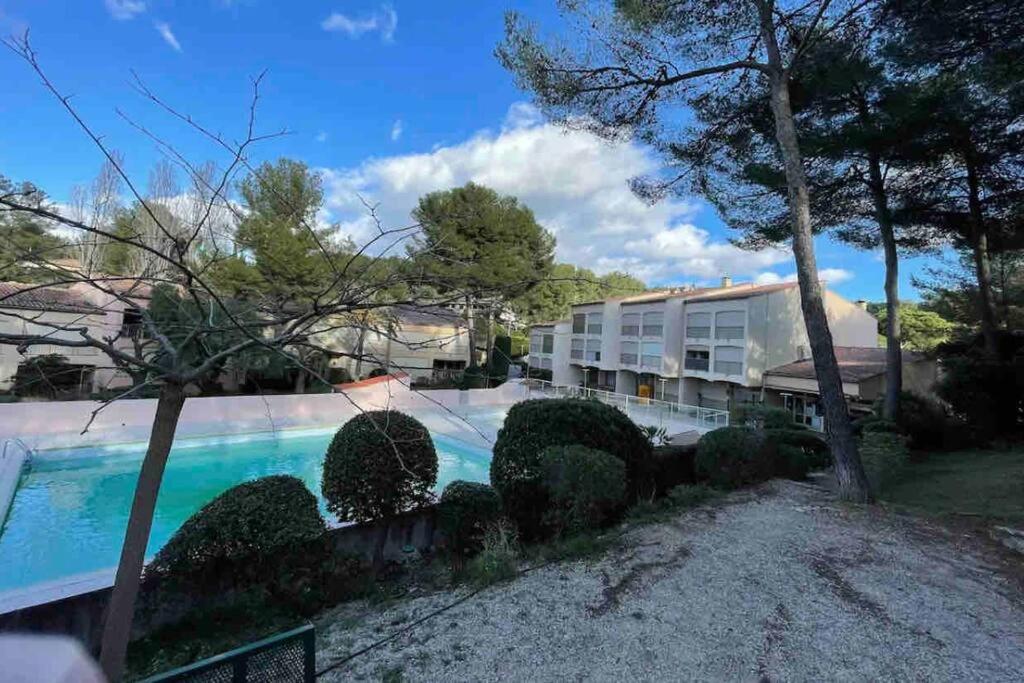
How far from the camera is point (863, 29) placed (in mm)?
8922

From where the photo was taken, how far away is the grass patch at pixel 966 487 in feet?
22.6

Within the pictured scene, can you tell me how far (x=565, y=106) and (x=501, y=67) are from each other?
1.43 metres

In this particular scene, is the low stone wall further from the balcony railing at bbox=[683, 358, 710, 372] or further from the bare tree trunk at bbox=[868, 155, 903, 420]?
the balcony railing at bbox=[683, 358, 710, 372]

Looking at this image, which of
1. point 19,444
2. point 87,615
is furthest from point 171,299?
point 19,444

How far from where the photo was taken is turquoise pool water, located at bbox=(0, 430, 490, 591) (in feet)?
25.2

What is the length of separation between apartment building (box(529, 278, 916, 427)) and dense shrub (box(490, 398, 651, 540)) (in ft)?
54.7

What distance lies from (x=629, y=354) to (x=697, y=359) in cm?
505

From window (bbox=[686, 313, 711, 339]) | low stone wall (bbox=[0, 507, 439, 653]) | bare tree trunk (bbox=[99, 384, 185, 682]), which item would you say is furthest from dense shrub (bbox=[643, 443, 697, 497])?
window (bbox=[686, 313, 711, 339])

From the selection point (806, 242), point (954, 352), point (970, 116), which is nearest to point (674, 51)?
point (806, 242)

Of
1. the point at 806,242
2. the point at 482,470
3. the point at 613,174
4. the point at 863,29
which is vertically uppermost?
the point at 863,29

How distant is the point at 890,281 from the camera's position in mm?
13406

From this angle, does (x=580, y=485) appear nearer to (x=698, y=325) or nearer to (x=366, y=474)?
(x=366, y=474)

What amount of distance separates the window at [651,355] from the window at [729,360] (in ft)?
12.1

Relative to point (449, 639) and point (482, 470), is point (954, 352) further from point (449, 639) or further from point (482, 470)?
point (449, 639)
